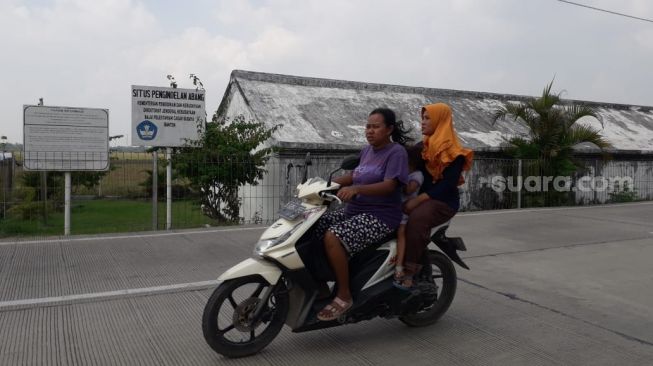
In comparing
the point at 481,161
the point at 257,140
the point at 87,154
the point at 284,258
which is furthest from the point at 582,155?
the point at 284,258

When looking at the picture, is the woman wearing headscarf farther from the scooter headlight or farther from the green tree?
the green tree

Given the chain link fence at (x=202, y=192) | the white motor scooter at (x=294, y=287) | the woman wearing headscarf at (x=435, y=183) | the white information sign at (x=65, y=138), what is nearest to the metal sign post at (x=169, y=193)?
the chain link fence at (x=202, y=192)

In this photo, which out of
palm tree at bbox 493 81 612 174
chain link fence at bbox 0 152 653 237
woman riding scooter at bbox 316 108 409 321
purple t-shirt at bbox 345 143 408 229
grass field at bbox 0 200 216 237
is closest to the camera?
woman riding scooter at bbox 316 108 409 321

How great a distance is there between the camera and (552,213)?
12320mm

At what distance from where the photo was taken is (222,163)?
1045 cm

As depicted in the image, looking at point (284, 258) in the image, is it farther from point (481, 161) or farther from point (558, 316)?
point (481, 161)

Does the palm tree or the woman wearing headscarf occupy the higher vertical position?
the palm tree

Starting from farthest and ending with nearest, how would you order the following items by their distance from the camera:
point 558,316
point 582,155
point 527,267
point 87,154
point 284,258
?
1. point 582,155
2. point 87,154
3. point 527,267
4. point 558,316
5. point 284,258

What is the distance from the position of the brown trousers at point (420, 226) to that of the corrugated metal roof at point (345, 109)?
731 cm

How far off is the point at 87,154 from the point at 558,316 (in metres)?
7.54

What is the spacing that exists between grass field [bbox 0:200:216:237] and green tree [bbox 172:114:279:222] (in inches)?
15.8

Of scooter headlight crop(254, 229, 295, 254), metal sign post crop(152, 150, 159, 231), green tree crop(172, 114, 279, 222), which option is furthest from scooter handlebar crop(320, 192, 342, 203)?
green tree crop(172, 114, 279, 222)

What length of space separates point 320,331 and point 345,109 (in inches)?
416

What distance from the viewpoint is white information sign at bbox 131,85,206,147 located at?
9805 millimetres
